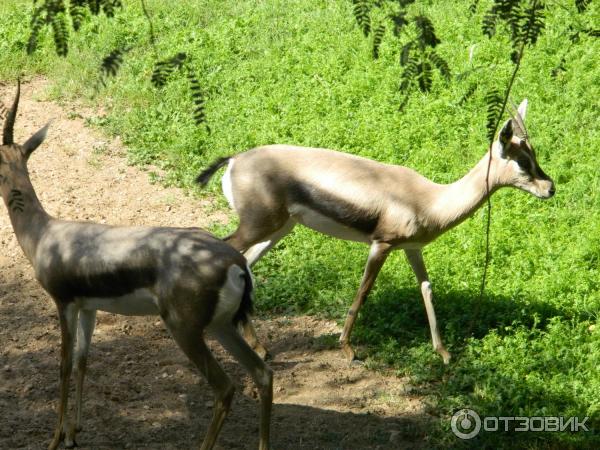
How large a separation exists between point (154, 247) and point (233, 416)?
1419mm

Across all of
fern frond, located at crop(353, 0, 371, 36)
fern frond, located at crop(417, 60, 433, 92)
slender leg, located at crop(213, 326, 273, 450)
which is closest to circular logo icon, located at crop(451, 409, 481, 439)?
slender leg, located at crop(213, 326, 273, 450)

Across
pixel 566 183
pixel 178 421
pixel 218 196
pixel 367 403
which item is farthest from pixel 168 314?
pixel 566 183

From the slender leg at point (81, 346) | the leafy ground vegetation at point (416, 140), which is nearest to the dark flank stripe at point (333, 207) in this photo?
the leafy ground vegetation at point (416, 140)

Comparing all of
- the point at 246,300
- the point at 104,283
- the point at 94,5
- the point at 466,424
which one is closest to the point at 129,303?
the point at 104,283

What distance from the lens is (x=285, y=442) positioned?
5840 millimetres

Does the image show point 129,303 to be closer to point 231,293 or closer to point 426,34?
point 231,293

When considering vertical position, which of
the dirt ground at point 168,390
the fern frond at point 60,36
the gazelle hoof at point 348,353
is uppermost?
the fern frond at point 60,36

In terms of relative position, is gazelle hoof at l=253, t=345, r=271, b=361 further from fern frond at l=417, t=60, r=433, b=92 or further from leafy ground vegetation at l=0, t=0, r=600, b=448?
fern frond at l=417, t=60, r=433, b=92

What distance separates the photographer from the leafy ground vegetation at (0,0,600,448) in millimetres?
6391

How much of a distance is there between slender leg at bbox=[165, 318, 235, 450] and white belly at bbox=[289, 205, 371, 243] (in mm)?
1826

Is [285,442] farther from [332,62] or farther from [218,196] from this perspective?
[332,62]

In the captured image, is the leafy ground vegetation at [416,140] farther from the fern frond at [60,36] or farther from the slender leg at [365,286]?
the fern frond at [60,36]

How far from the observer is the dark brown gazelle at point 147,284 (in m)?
5.23

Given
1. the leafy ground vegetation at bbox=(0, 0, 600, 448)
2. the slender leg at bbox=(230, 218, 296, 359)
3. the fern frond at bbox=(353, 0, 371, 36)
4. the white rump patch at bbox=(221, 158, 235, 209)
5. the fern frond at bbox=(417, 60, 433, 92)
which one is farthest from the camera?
the white rump patch at bbox=(221, 158, 235, 209)
